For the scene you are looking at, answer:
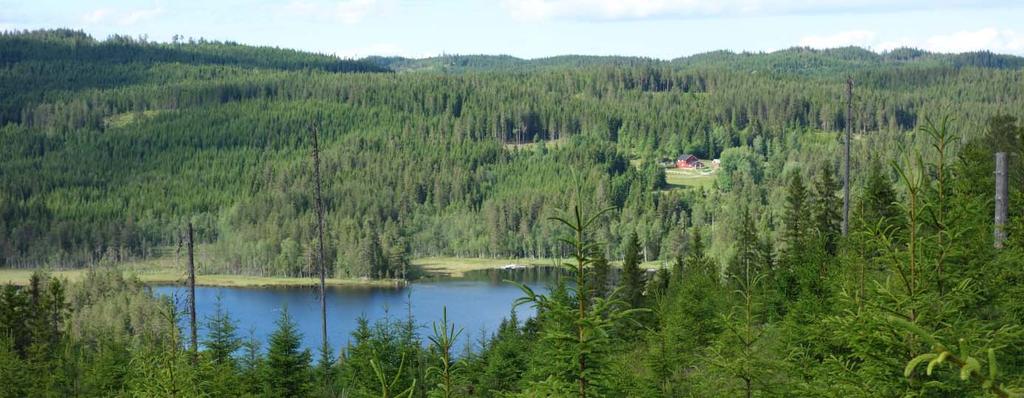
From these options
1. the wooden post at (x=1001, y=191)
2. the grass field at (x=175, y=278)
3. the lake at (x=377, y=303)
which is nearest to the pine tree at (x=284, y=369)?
the wooden post at (x=1001, y=191)

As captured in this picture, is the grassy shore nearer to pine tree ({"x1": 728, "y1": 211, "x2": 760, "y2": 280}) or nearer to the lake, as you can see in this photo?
the lake

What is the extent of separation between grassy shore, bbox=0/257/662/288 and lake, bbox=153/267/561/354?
5043 millimetres

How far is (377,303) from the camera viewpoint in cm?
12288

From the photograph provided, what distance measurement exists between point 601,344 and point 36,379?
34.8 metres

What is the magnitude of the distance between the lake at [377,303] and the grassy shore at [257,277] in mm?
5043

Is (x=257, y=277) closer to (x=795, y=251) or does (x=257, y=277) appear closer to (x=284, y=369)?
(x=795, y=251)

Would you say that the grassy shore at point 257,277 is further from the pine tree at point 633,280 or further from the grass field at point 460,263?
the pine tree at point 633,280

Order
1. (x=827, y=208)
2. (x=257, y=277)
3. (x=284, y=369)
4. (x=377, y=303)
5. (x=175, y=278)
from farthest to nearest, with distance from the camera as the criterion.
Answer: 1. (x=257, y=277)
2. (x=175, y=278)
3. (x=377, y=303)
4. (x=827, y=208)
5. (x=284, y=369)

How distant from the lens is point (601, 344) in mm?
11562

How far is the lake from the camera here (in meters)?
96.8

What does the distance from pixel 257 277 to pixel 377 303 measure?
50.0 m

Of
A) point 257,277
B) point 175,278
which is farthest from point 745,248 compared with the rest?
point 175,278

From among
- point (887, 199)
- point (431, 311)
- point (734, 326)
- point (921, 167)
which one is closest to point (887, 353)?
point (921, 167)

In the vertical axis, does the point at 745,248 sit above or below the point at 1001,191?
below
